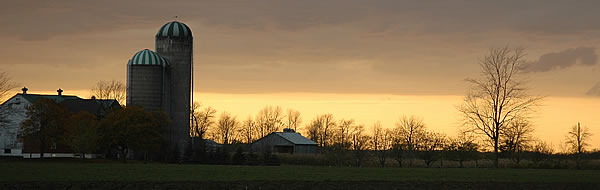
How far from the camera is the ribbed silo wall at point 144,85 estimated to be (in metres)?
90.3

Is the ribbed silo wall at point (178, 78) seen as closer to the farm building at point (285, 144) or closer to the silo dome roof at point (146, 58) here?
the silo dome roof at point (146, 58)

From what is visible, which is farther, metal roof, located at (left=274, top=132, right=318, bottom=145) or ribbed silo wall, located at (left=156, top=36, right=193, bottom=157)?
metal roof, located at (left=274, top=132, right=318, bottom=145)

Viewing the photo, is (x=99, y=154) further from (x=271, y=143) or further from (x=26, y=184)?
(x=26, y=184)

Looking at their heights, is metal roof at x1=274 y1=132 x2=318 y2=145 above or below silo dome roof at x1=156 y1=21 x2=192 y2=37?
below

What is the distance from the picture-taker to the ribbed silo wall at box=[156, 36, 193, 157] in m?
94.1

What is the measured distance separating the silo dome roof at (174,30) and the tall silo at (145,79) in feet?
14.2

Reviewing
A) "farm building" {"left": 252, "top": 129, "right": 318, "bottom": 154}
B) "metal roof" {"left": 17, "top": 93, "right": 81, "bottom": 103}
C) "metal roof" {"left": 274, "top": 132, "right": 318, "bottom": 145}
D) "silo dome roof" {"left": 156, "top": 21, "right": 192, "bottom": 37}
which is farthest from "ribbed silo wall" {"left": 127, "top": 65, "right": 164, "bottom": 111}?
"metal roof" {"left": 274, "top": 132, "right": 318, "bottom": 145}

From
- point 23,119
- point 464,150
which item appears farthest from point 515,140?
point 23,119

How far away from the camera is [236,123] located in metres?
140

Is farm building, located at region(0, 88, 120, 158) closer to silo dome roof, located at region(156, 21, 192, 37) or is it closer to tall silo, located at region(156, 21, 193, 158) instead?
tall silo, located at region(156, 21, 193, 158)

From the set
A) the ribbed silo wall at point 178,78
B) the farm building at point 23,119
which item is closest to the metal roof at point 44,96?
the farm building at point 23,119

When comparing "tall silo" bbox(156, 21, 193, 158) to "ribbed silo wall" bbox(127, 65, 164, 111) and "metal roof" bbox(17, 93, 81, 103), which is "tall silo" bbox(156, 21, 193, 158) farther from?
"metal roof" bbox(17, 93, 81, 103)

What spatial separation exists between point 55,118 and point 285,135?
41.8m

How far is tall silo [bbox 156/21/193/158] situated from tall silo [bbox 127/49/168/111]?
10.1 ft
